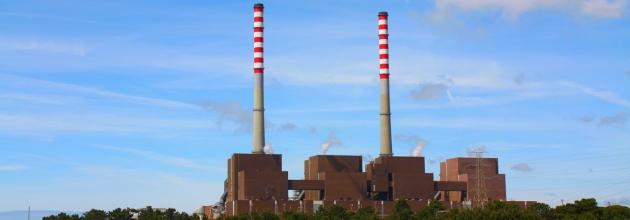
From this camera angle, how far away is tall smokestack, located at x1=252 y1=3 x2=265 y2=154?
119 meters

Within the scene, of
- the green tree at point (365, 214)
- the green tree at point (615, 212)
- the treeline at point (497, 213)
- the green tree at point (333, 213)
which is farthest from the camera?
the green tree at point (333, 213)

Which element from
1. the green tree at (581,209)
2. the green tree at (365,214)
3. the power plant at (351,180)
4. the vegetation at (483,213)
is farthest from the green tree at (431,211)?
the green tree at (581,209)

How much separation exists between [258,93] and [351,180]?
1514 cm

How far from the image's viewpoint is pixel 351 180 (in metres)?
120

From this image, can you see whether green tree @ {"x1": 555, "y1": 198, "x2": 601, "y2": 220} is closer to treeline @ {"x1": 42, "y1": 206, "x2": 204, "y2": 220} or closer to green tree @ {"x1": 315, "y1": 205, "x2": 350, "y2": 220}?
green tree @ {"x1": 315, "y1": 205, "x2": 350, "y2": 220}

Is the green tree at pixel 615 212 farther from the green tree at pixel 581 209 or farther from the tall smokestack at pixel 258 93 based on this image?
the tall smokestack at pixel 258 93

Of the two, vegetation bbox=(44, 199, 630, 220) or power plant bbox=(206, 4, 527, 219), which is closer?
vegetation bbox=(44, 199, 630, 220)

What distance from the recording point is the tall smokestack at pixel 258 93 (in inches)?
4673

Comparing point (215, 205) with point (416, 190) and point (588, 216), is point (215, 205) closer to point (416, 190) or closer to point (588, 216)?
point (416, 190)

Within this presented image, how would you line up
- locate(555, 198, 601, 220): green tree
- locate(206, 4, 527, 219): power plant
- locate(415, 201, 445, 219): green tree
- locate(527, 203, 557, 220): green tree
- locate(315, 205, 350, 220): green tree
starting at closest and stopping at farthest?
locate(555, 198, 601, 220): green tree < locate(527, 203, 557, 220): green tree < locate(415, 201, 445, 219): green tree < locate(315, 205, 350, 220): green tree < locate(206, 4, 527, 219): power plant

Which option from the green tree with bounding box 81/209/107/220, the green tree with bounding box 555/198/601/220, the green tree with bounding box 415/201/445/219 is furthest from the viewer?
the green tree with bounding box 81/209/107/220

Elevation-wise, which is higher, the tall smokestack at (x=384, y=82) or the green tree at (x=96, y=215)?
the tall smokestack at (x=384, y=82)

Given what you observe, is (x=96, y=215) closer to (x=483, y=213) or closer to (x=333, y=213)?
(x=333, y=213)

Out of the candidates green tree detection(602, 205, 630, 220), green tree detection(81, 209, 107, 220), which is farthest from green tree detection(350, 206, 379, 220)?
green tree detection(81, 209, 107, 220)
